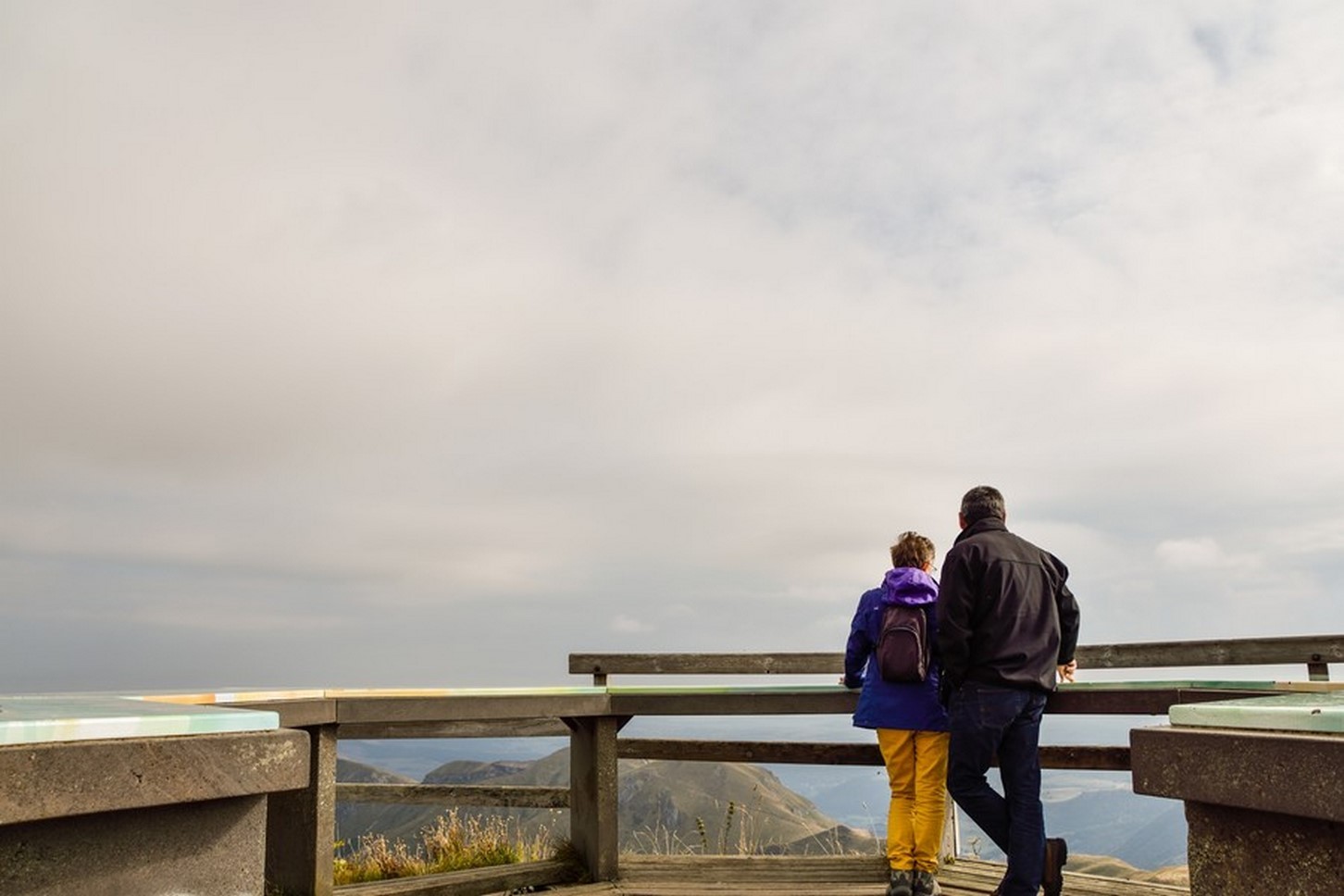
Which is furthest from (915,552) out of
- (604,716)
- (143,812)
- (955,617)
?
(143,812)

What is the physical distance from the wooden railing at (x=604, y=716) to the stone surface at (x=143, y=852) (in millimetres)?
2592

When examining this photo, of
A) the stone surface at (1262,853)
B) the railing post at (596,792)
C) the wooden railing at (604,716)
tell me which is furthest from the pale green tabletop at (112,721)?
the railing post at (596,792)

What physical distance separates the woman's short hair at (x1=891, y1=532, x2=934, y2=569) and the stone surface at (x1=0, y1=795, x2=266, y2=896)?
3.86 metres

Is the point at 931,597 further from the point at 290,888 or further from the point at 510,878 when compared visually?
the point at 290,888

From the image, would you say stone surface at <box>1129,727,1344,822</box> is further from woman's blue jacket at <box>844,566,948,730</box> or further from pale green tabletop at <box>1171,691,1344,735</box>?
woman's blue jacket at <box>844,566,948,730</box>

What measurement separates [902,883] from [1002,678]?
46.9 inches

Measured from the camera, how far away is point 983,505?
5562 mm

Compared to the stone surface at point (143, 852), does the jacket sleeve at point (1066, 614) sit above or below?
above

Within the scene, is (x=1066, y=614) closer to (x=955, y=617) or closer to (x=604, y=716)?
(x=955, y=617)

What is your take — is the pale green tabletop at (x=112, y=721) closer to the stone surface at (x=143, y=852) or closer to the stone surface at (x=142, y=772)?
the stone surface at (x=142, y=772)

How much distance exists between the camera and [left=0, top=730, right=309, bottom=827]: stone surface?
2.02 metres

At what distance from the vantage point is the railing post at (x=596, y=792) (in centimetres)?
659

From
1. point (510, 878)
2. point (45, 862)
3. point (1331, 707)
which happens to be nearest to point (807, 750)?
point (510, 878)

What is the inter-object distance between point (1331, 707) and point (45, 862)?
2.74 m
